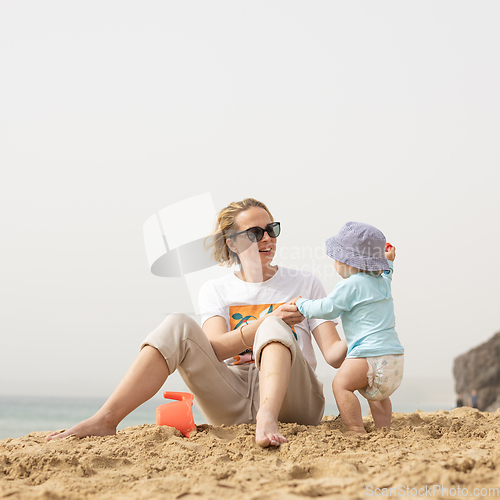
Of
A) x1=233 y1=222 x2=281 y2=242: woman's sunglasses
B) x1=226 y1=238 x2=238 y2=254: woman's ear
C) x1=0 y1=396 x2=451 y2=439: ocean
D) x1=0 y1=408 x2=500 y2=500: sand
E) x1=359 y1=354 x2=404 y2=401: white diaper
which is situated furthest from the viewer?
x1=0 y1=396 x2=451 y2=439: ocean

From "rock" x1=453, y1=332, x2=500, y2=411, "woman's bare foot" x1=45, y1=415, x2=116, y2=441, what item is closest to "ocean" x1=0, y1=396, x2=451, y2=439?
"rock" x1=453, y1=332, x2=500, y2=411

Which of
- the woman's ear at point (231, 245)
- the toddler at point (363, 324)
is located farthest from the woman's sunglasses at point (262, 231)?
the toddler at point (363, 324)

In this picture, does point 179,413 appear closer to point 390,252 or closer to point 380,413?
point 380,413

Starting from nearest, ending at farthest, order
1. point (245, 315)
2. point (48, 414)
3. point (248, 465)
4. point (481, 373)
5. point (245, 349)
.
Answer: point (248, 465), point (245, 349), point (245, 315), point (481, 373), point (48, 414)

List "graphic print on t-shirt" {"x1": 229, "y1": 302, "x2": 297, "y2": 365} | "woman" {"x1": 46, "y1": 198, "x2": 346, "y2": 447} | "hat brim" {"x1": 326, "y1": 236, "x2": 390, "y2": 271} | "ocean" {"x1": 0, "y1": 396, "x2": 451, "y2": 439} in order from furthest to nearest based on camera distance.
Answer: "ocean" {"x1": 0, "y1": 396, "x2": 451, "y2": 439} → "graphic print on t-shirt" {"x1": 229, "y1": 302, "x2": 297, "y2": 365} → "hat brim" {"x1": 326, "y1": 236, "x2": 390, "y2": 271} → "woman" {"x1": 46, "y1": 198, "x2": 346, "y2": 447}

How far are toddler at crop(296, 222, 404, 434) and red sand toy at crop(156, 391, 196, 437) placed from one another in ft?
2.44

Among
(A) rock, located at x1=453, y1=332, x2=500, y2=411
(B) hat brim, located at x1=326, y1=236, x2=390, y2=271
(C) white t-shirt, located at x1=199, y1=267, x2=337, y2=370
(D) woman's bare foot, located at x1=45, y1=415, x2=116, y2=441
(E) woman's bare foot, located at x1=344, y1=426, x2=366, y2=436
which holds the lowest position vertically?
(A) rock, located at x1=453, y1=332, x2=500, y2=411

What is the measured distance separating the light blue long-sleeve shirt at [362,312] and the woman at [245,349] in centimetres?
16

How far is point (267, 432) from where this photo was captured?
6.19 ft

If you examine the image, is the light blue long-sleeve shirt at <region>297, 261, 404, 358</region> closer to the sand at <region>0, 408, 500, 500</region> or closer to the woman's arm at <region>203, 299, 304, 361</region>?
the woman's arm at <region>203, 299, 304, 361</region>

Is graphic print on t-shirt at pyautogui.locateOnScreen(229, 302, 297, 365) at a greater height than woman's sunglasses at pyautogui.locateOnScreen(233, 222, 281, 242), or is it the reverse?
woman's sunglasses at pyautogui.locateOnScreen(233, 222, 281, 242)

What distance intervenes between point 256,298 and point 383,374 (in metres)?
0.83

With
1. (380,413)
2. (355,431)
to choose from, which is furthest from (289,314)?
(380,413)

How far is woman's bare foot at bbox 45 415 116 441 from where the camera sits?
2.15 m
